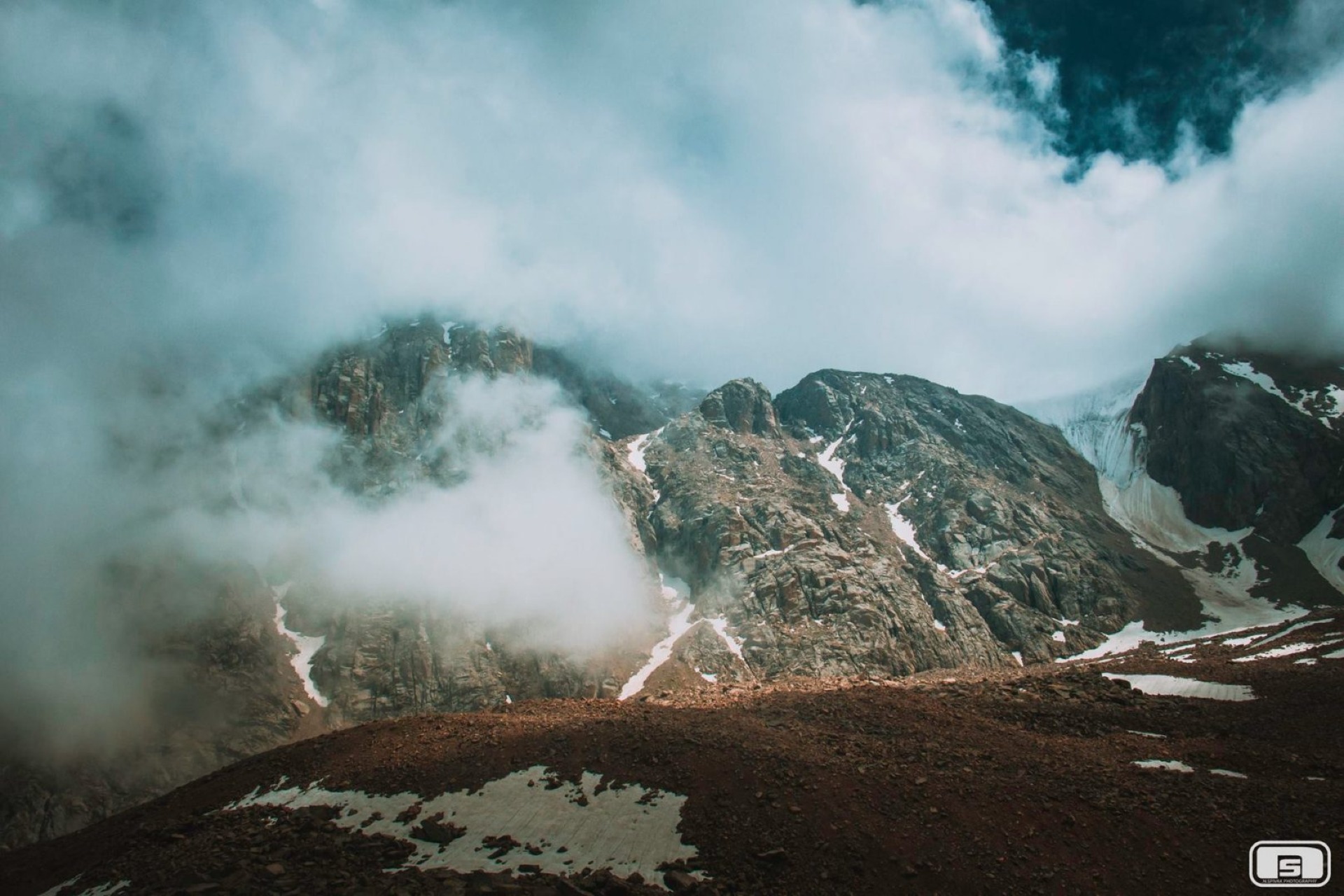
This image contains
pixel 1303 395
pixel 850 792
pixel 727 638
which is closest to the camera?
pixel 850 792

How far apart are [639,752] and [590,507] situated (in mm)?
131680

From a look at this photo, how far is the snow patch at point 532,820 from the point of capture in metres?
21.9

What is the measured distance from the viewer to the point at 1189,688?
47.3m

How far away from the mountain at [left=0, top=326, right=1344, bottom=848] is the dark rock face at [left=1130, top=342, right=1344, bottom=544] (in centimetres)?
69

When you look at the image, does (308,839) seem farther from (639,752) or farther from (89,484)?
(89,484)

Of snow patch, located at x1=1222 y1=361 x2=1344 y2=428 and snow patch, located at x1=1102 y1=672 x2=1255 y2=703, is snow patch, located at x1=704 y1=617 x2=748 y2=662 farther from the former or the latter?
snow patch, located at x1=1222 y1=361 x2=1344 y2=428

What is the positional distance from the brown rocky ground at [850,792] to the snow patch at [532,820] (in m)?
0.79

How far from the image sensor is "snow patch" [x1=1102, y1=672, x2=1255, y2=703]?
42.4 metres

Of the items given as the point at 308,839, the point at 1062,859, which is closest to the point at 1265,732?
Result: the point at 1062,859

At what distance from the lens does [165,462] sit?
6019 inches

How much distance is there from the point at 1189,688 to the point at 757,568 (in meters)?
89.6

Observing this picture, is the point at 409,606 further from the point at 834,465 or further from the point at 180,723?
the point at 834,465

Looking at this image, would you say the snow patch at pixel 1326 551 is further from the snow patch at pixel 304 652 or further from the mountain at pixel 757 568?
the snow patch at pixel 304 652

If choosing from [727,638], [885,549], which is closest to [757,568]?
[727,638]
